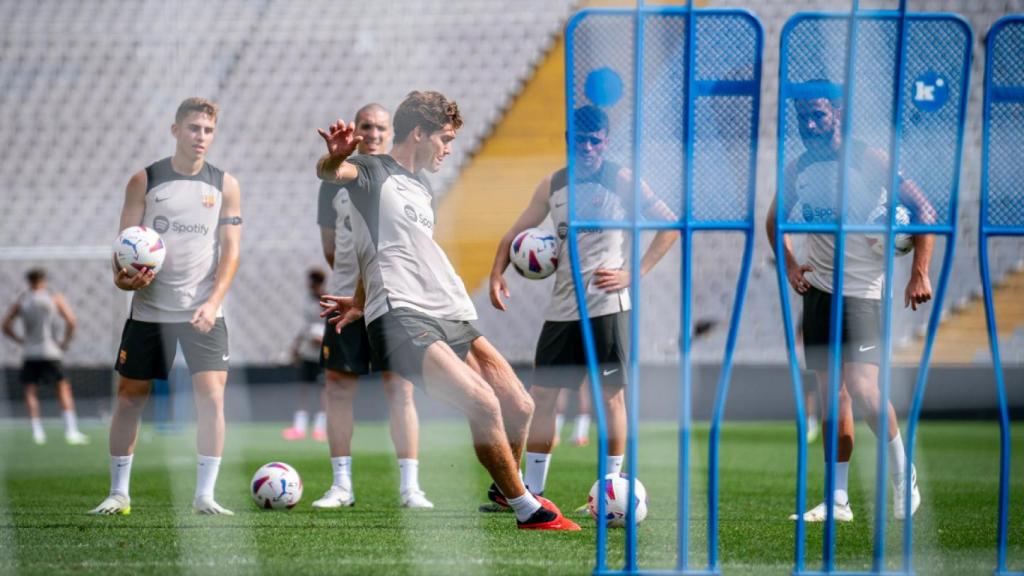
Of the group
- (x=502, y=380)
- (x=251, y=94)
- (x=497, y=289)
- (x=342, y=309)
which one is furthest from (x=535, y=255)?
(x=251, y=94)

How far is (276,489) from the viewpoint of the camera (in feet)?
19.1

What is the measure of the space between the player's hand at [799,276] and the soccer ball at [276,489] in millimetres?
2447

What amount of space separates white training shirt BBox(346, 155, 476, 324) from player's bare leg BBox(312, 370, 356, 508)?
1.46 meters

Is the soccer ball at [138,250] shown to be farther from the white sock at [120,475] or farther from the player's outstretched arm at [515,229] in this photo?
the player's outstretched arm at [515,229]

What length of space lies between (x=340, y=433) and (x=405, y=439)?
328mm

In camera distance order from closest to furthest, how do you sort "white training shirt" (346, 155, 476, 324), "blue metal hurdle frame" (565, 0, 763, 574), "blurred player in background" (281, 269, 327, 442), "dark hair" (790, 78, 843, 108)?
"blue metal hurdle frame" (565, 0, 763, 574) → "dark hair" (790, 78, 843, 108) → "white training shirt" (346, 155, 476, 324) → "blurred player in background" (281, 269, 327, 442)

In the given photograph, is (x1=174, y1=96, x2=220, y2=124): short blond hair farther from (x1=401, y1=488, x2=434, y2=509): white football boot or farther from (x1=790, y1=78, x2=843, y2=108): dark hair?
(x1=790, y1=78, x2=843, y2=108): dark hair

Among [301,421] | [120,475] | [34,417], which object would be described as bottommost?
[301,421]

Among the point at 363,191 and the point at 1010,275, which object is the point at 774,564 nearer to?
the point at 363,191

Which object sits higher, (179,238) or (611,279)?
(179,238)

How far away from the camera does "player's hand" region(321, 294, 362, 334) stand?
4.99 m

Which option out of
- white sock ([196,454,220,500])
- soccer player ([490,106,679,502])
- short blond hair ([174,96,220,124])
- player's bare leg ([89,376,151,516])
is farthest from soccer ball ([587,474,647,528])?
short blond hair ([174,96,220,124])

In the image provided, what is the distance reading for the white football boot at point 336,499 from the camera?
234 inches

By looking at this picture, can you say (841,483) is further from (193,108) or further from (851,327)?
(193,108)
